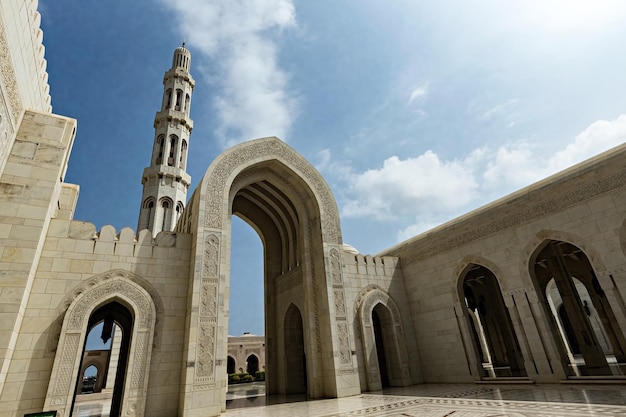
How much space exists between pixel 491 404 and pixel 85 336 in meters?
8.42

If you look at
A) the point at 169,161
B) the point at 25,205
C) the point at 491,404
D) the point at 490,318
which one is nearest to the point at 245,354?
the point at 169,161

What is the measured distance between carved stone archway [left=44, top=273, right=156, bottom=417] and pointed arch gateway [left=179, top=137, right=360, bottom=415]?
0.99m

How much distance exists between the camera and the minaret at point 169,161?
18438mm

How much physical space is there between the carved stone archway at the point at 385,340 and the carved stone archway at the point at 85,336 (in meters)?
6.21

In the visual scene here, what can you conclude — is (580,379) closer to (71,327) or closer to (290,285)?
(290,285)

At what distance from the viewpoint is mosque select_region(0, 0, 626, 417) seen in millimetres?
6934

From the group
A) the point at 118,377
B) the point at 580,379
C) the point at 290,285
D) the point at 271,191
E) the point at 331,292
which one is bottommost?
the point at 580,379

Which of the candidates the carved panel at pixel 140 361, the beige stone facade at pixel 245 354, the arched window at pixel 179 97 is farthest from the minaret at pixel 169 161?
the beige stone facade at pixel 245 354

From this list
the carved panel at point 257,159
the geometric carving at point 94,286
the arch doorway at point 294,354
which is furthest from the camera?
the arch doorway at point 294,354

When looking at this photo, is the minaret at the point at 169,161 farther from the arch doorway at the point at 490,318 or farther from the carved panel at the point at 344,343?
the arch doorway at the point at 490,318

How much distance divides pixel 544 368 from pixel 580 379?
733mm

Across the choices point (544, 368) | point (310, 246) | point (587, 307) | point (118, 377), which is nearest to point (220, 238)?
point (310, 246)

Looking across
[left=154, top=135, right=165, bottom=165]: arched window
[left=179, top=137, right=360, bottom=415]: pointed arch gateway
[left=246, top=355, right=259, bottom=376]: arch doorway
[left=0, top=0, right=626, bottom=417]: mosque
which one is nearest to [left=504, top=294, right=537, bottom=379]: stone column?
[left=0, top=0, right=626, bottom=417]: mosque

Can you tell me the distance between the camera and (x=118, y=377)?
9.66m
